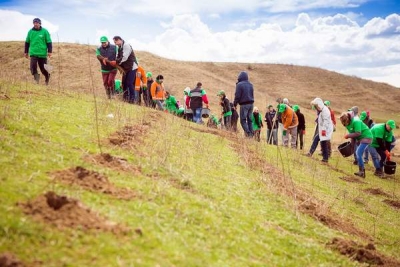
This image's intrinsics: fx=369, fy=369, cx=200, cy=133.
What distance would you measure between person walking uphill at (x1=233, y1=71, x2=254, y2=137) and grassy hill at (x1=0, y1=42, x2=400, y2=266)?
224 inches

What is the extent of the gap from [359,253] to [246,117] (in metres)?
10.7

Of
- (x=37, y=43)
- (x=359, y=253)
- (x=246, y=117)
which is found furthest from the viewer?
(x=246, y=117)

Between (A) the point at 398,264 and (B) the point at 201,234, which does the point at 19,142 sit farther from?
(A) the point at 398,264

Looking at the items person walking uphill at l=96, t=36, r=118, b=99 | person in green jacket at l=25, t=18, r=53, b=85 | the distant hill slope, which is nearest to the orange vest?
person walking uphill at l=96, t=36, r=118, b=99

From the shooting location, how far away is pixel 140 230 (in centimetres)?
372

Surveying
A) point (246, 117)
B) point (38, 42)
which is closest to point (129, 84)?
point (38, 42)

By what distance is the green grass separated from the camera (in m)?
3.25

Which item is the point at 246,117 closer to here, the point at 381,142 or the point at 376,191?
the point at 381,142

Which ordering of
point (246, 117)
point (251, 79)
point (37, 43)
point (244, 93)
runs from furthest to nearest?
1. point (251, 79)
2. point (246, 117)
3. point (244, 93)
4. point (37, 43)

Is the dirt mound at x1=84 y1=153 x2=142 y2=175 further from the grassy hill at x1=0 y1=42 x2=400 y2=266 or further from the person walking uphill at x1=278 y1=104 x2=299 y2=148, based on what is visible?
the person walking uphill at x1=278 y1=104 x2=299 y2=148

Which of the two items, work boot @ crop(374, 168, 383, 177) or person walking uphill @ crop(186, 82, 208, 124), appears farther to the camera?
person walking uphill @ crop(186, 82, 208, 124)

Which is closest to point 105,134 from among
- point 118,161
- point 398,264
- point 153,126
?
point 118,161

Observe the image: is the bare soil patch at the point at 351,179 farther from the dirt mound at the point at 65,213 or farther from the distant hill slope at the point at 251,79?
the distant hill slope at the point at 251,79

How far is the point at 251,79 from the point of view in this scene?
6569 cm
